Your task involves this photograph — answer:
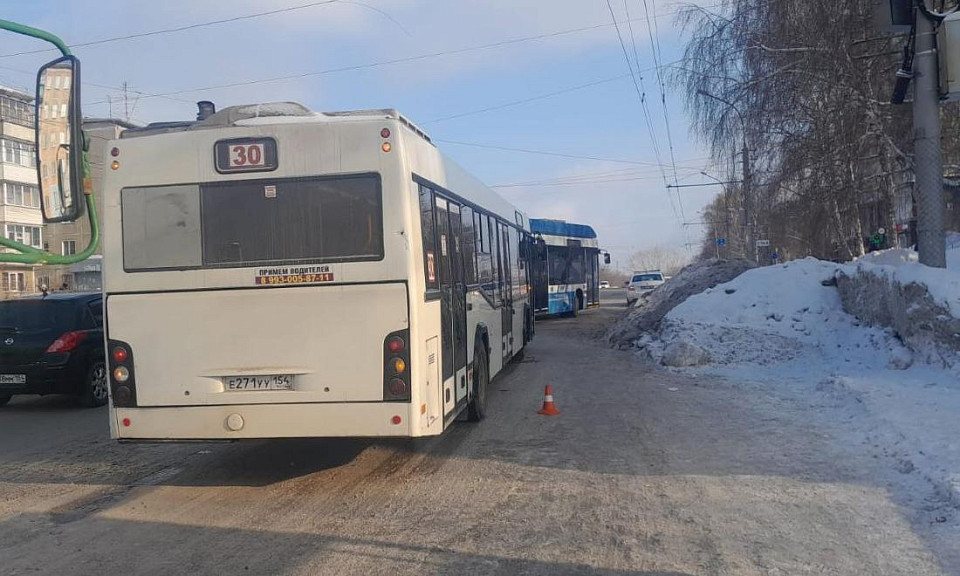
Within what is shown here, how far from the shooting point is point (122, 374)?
6562 millimetres

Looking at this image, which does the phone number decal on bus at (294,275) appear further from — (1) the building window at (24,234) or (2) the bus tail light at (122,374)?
(1) the building window at (24,234)

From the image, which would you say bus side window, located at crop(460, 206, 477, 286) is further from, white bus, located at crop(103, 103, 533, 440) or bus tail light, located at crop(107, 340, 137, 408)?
bus tail light, located at crop(107, 340, 137, 408)

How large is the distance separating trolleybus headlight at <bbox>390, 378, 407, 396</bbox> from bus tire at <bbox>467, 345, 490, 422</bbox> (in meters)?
2.81

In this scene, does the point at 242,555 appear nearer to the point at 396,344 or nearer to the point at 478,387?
the point at 396,344

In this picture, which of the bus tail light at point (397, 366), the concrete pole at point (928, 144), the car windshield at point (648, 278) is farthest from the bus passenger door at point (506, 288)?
the car windshield at point (648, 278)

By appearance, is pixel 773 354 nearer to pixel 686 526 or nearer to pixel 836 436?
pixel 836 436

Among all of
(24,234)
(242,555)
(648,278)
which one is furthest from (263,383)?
(24,234)

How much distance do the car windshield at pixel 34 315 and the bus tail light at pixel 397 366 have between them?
24.8 feet

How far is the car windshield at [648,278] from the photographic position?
36438 millimetres

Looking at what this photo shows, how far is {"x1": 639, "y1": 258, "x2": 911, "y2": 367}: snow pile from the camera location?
42.1 feet

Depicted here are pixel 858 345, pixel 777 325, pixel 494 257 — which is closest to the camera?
pixel 494 257

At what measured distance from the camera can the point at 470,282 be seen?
9102 millimetres

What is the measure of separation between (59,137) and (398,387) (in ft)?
11.0

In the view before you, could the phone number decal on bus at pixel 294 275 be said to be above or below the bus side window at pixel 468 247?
below
